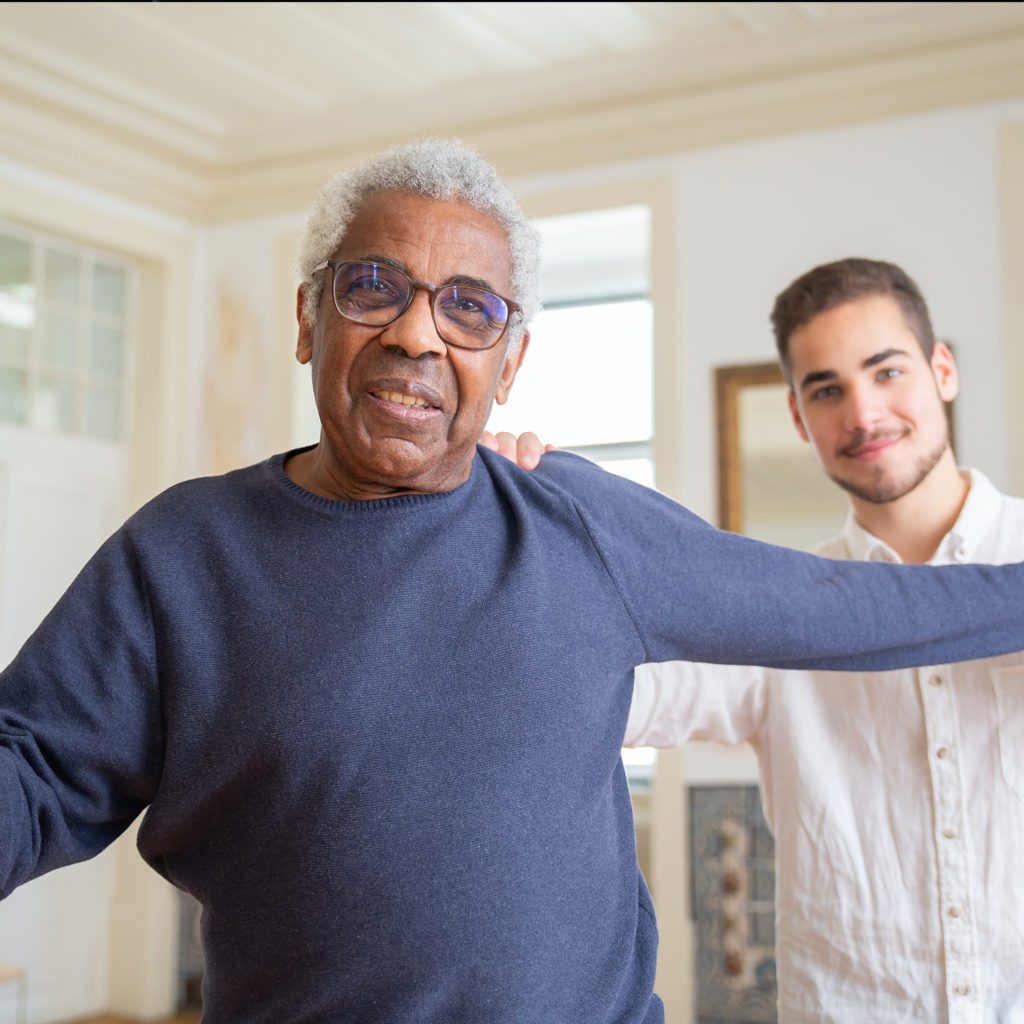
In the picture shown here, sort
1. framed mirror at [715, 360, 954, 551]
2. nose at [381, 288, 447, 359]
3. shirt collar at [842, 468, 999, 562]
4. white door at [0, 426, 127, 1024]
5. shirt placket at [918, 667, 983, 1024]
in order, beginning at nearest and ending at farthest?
nose at [381, 288, 447, 359], shirt placket at [918, 667, 983, 1024], shirt collar at [842, 468, 999, 562], framed mirror at [715, 360, 954, 551], white door at [0, 426, 127, 1024]

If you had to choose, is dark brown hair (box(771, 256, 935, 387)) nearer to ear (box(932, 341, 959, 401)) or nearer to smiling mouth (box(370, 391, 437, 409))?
ear (box(932, 341, 959, 401))

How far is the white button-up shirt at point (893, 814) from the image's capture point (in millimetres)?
1653

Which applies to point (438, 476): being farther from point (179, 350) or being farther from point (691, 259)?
point (179, 350)

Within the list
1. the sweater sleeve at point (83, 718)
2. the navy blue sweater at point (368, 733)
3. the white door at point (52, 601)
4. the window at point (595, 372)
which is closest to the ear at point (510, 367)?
the navy blue sweater at point (368, 733)

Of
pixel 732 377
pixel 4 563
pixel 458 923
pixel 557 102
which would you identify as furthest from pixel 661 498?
pixel 4 563

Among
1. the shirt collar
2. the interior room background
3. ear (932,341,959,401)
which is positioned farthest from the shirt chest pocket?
the interior room background

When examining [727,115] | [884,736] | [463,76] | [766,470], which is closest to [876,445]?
[884,736]

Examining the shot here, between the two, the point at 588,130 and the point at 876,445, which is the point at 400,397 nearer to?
the point at 876,445

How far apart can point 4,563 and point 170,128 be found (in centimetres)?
195

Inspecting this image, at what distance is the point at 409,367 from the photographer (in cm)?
129

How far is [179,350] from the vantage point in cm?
593

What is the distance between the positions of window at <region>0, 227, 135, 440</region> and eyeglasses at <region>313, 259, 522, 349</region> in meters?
4.47

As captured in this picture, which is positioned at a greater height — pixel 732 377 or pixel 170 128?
pixel 170 128

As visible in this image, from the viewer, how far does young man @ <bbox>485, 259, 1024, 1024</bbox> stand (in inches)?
65.6
